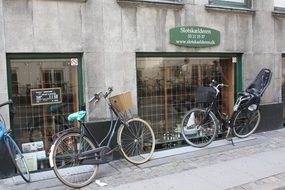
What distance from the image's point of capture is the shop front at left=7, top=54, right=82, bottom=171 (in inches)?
232

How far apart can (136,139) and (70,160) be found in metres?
1.31

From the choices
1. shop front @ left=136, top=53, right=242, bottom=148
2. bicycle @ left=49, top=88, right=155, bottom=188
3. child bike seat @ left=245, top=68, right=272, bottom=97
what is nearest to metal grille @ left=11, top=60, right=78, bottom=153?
bicycle @ left=49, top=88, right=155, bottom=188

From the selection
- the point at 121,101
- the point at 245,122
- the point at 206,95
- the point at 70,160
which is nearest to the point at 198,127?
the point at 206,95

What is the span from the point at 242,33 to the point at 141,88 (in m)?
2.78

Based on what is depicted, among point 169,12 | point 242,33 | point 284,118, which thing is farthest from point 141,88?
point 284,118

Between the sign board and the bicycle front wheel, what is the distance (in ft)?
4.18

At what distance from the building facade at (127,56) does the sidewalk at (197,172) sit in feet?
2.29

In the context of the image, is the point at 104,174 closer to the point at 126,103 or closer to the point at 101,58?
the point at 126,103

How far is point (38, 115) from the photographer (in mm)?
6129

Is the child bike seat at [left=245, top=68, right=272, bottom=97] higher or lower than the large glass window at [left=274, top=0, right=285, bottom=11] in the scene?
lower

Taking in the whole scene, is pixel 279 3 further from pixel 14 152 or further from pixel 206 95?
pixel 14 152

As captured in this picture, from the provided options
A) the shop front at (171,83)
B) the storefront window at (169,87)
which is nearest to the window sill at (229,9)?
the shop front at (171,83)

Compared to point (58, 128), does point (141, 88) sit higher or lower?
higher

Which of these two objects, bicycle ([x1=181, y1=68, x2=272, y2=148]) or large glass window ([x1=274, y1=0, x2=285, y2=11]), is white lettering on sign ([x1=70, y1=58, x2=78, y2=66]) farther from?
large glass window ([x1=274, y1=0, x2=285, y2=11])
